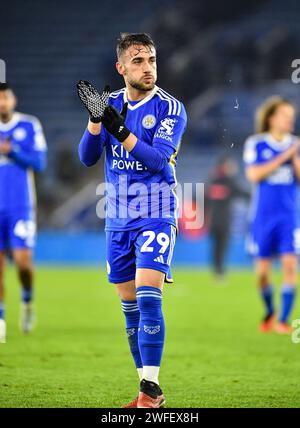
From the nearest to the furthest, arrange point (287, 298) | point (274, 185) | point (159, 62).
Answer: point (287, 298) → point (274, 185) → point (159, 62)

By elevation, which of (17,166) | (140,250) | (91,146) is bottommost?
(140,250)

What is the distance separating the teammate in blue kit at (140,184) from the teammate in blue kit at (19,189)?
12.4 ft

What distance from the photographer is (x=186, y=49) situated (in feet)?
80.5

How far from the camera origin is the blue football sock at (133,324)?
579 centimetres

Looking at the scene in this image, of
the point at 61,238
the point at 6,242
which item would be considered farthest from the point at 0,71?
the point at 61,238

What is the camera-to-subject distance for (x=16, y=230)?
30.9 feet

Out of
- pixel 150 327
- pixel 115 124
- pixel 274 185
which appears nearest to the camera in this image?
pixel 115 124

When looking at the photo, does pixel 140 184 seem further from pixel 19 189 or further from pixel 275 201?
pixel 275 201

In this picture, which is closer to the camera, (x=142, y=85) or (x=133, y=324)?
(x=142, y=85)

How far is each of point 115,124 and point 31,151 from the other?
4.34m

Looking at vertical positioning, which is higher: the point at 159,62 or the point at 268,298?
the point at 159,62

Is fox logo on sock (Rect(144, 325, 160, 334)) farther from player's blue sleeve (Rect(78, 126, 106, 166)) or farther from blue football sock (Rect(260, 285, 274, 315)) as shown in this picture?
blue football sock (Rect(260, 285, 274, 315))

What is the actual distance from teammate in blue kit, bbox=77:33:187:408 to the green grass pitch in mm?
516

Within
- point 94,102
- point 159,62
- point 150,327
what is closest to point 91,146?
point 94,102
